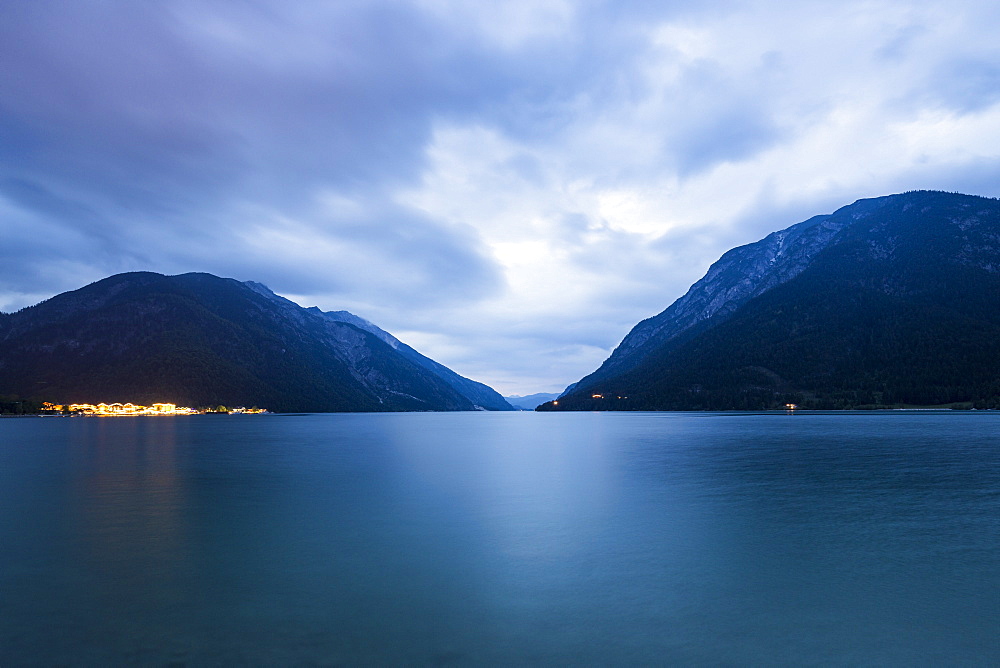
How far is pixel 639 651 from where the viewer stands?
1497 cm

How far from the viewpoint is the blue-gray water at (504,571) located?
15156 millimetres

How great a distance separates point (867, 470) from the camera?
5216cm

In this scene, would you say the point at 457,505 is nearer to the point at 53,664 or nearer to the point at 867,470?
the point at 53,664

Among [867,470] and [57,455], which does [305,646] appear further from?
[57,455]

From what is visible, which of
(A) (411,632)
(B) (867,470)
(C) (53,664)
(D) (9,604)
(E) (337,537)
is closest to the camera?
(C) (53,664)

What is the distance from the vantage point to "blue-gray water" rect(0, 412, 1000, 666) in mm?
15156

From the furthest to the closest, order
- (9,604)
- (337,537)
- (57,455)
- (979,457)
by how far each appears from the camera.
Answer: (57,455) < (979,457) < (337,537) < (9,604)

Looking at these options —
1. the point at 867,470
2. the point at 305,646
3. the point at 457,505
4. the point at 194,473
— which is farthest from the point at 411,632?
the point at 867,470

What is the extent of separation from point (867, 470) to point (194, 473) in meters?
66.1

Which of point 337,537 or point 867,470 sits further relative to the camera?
point 867,470

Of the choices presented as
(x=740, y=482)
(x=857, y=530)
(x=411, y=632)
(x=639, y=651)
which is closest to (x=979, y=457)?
(x=740, y=482)

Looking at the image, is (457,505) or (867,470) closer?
(457,505)

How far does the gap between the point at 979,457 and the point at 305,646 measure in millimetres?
76213

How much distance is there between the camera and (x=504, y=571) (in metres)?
22.7
